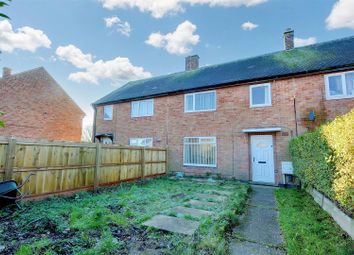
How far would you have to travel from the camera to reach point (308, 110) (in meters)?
9.45

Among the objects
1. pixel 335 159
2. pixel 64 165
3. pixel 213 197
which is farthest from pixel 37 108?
pixel 335 159

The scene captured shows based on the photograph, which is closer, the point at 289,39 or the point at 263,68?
the point at 263,68

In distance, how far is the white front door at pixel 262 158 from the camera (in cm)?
995

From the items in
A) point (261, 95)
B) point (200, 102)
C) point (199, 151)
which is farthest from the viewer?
point (200, 102)

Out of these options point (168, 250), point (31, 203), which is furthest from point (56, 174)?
point (168, 250)

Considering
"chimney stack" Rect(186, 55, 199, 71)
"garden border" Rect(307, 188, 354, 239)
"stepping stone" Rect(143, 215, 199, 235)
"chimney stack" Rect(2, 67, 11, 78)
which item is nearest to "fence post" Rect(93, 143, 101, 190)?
"stepping stone" Rect(143, 215, 199, 235)

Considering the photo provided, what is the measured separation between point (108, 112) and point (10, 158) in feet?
38.4

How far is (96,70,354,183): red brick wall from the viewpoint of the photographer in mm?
9484

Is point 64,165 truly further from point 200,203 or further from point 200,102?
point 200,102

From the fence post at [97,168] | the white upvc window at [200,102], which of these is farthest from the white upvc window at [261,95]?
the fence post at [97,168]

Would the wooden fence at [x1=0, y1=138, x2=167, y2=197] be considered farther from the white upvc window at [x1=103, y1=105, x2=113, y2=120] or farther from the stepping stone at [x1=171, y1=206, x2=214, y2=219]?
the white upvc window at [x1=103, y1=105, x2=113, y2=120]

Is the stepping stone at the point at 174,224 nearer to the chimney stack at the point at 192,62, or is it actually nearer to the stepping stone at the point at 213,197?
the stepping stone at the point at 213,197

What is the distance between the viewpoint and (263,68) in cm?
1167

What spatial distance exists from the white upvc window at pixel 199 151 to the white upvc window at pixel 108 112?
23.9ft
